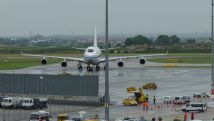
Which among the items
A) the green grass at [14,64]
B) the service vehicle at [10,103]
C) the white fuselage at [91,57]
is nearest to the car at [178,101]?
the service vehicle at [10,103]

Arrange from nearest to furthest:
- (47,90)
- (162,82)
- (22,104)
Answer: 1. (22,104)
2. (47,90)
3. (162,82)

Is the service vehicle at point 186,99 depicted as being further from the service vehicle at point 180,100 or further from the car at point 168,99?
the car at point 168,99

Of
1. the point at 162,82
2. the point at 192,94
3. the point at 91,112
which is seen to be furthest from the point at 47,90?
the point at 162,82

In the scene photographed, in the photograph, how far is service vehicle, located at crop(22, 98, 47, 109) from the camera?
2320 inches

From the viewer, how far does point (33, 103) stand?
194 feet

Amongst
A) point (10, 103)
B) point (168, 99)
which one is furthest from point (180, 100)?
point (10, 103)

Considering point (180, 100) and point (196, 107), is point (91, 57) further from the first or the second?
point (196, 107)

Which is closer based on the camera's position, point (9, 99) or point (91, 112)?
point (91, 112)

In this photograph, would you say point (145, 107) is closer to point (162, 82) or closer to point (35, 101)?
point (35, 101)

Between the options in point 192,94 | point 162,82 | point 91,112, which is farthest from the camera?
point 162,82

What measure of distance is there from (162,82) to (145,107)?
3120cm

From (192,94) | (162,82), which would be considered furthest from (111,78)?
(192,94)

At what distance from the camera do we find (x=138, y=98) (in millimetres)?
64312

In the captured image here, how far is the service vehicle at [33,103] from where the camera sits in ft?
193
